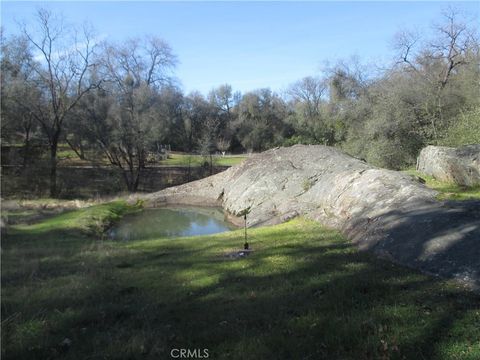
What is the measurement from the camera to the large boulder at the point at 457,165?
17.2 m

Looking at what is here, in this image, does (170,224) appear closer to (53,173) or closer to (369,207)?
(369,207)

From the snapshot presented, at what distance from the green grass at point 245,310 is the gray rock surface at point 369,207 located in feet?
1.97

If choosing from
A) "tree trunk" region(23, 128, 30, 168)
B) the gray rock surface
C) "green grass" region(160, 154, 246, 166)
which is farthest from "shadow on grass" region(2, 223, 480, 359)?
"green grass" region(160, 154, 246, 166)

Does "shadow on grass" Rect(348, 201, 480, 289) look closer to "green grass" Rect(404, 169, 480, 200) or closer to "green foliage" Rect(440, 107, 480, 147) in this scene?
"green grass" Rect(404, 169, 480, 200)

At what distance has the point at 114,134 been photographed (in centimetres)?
4319

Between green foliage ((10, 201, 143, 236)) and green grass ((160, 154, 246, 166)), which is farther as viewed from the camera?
green grass ((160, 154, 246, 166))

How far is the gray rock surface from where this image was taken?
24.8ft

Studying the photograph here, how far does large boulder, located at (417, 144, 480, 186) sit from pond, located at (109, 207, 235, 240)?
11432mm

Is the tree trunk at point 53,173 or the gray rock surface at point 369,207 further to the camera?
the tree trunk at point 53,173

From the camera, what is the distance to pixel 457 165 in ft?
58.2

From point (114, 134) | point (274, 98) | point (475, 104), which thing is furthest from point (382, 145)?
point (274, 98)

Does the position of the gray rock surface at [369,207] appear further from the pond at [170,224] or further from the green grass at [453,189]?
the green grass at [453,189]

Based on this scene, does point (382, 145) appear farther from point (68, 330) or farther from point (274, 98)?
point (274, 98)

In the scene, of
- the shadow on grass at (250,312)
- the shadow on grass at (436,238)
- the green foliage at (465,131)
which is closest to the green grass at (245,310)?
the shadow on grass at (250,312)
